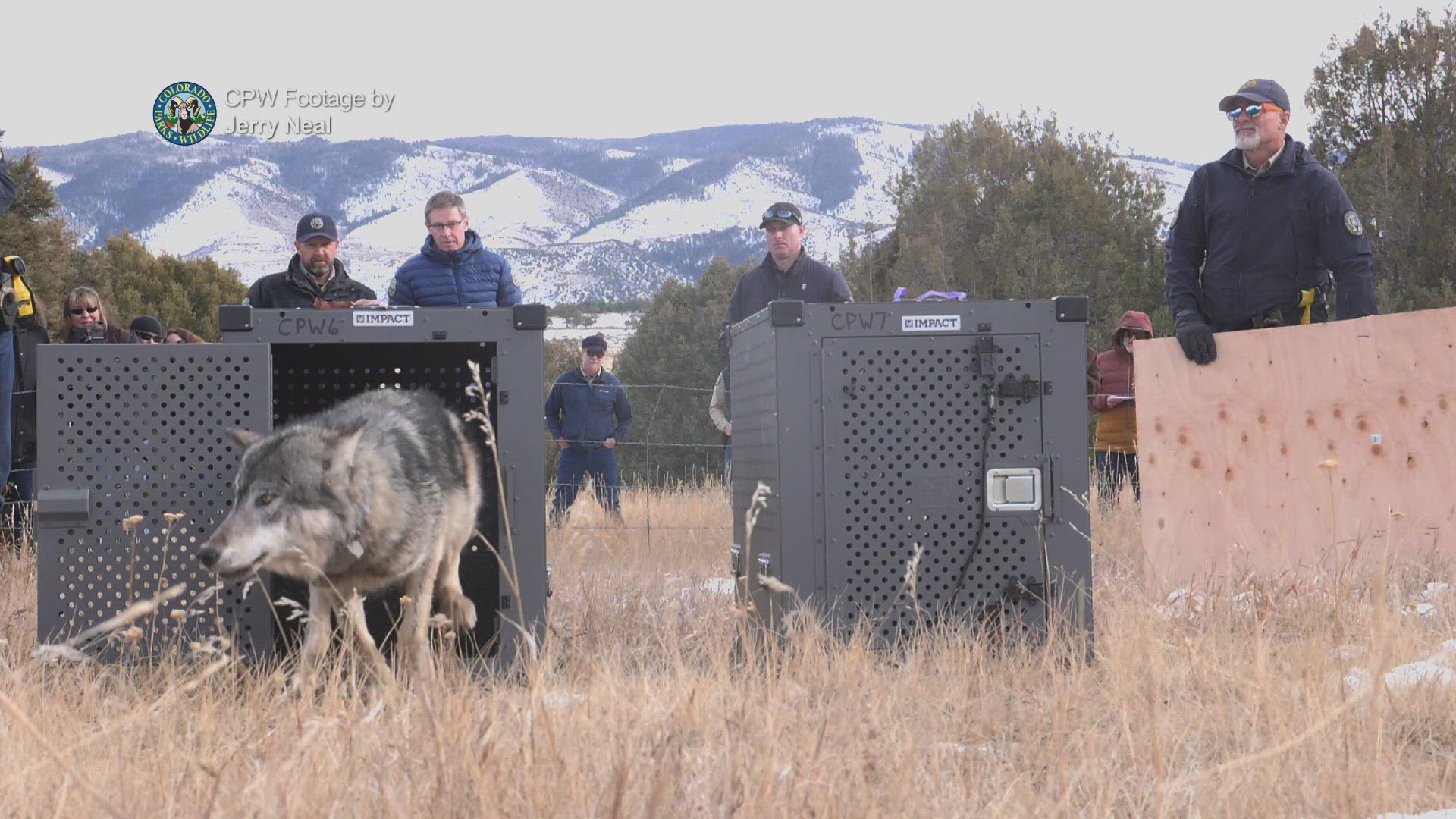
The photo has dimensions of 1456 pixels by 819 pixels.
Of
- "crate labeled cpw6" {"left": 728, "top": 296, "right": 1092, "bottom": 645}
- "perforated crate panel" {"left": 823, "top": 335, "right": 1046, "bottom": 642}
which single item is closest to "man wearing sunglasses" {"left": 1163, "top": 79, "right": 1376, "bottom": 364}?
"crate labeled cpw6" {"left": 728, "top": 296, "right": 1092, "bottom": 645}

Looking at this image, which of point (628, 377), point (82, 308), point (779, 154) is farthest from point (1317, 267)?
point (779, 154)

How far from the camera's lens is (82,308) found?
771cm

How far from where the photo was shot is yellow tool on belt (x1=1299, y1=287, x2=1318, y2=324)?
5.90 m

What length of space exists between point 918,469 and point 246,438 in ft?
6.52

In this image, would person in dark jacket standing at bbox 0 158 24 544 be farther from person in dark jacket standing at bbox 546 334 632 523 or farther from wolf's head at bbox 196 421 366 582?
person in dark jacket standing at bbox 546 334 632 523

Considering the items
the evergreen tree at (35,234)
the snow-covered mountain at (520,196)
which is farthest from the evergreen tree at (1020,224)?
the snow-covered mountain at (520,196)

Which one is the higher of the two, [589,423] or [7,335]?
[7,335]

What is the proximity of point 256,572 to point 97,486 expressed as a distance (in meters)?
0.59

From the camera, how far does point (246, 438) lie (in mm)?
3861

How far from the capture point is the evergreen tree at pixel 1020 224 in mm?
27578

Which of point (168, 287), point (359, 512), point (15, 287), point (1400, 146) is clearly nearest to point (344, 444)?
point (359, 512)

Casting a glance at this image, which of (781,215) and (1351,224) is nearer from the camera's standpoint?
(1351,224)

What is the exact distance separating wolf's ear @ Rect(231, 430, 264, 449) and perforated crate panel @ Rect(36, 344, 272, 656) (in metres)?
0.12

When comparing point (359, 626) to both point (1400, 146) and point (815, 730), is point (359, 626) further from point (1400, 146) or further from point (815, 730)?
point (1400, 146)
